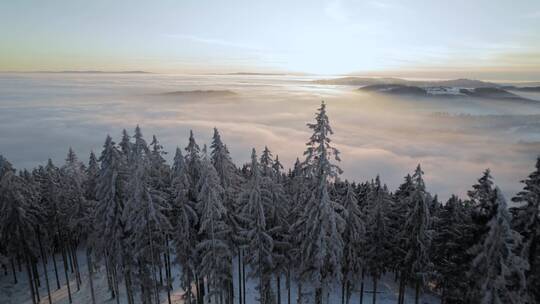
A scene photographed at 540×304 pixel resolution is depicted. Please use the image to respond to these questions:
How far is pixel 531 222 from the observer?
17.8m

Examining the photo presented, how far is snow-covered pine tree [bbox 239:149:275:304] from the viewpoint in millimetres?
22266

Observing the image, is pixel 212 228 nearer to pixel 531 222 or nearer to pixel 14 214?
pixel 531 222

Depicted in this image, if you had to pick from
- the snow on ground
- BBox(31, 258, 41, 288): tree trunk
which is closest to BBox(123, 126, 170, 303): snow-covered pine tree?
the snow on ground

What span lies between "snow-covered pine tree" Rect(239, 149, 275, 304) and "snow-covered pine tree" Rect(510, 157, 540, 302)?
15.3m

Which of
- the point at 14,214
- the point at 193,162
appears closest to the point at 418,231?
the point at 193,162

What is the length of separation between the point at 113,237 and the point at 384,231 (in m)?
23.1

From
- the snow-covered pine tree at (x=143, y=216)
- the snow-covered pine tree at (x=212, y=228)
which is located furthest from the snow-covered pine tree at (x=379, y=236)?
the snow-covered pine tree at (x=143, y=216)

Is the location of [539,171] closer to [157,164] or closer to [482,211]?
[482,211]

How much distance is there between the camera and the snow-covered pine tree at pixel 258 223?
22266 mm

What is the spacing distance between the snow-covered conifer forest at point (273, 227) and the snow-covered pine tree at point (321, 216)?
0.25 ft

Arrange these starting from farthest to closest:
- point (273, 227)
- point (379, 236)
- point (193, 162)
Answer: point (379, 236)
point (193, 162)
point (273, 227)

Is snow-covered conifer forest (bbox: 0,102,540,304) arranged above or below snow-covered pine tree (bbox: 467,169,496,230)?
below

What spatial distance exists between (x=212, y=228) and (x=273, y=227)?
18.6 ft

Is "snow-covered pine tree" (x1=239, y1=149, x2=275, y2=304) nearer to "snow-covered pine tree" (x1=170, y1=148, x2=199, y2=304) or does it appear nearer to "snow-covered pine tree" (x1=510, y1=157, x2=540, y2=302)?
"snow-covered pine tree" (x1=170, y1=148, x2=199, y2=304)
